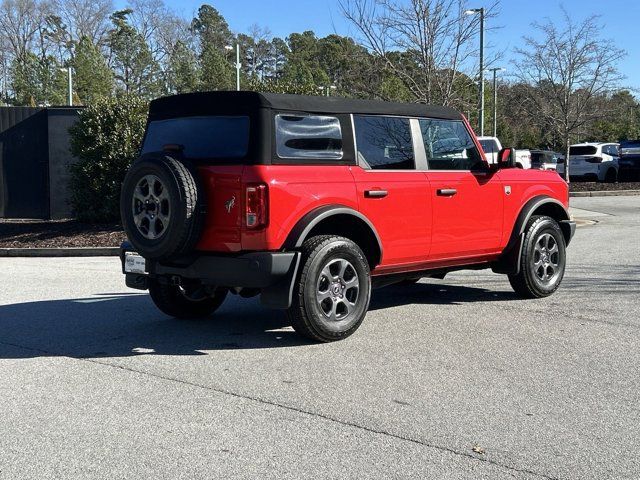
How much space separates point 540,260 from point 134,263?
430cm

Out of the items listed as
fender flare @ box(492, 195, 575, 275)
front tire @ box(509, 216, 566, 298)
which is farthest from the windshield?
fender flare @ box(492, 195, 575, 275)

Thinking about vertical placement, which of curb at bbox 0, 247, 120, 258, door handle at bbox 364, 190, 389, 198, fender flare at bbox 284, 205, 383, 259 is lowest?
curb at bbox 0, 247, 120, 258

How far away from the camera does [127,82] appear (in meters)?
50.0

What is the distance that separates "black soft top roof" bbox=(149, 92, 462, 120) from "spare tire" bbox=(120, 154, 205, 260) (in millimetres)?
615

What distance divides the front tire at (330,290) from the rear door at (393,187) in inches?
17.2

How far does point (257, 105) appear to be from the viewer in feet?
19.8

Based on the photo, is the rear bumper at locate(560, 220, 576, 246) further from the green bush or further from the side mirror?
the green bush

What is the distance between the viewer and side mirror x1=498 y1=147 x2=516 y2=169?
25.3 ft

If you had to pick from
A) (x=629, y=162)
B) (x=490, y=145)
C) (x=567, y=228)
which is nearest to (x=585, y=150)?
Result: (x=629, y=162)

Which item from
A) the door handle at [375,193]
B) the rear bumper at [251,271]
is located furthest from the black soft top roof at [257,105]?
the rear bumper at [251,271]

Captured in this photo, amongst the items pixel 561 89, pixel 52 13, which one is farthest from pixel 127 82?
pixel 561 89

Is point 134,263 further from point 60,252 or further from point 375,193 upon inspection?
point 60,252

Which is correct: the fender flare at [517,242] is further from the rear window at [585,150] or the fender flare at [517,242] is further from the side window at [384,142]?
the rear window at [585,150]

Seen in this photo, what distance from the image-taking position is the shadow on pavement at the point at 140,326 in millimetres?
6277
